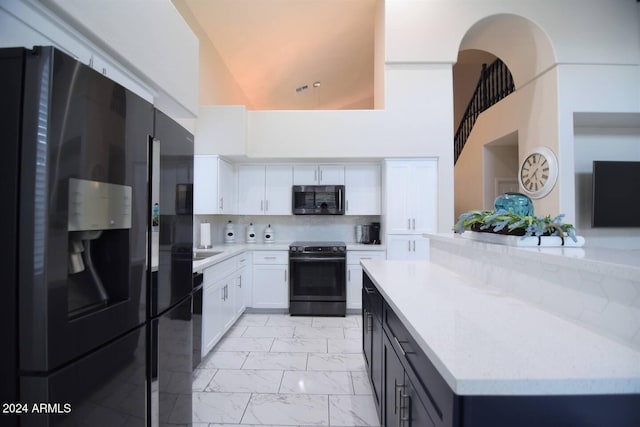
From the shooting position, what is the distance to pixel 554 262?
1145 millimetres

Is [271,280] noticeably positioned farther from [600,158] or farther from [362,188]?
[600,158]

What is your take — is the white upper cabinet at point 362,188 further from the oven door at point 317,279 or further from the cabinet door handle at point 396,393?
the cabinet door handle at point 396,393

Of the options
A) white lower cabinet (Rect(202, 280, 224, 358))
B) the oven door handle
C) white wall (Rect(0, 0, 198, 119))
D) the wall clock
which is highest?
white wall (Rect(0, 0, 198, 119))

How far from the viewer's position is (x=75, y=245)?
829 mm

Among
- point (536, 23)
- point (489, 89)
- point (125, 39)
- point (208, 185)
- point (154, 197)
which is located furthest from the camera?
point (489, 89)

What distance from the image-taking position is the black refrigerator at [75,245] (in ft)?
2.47

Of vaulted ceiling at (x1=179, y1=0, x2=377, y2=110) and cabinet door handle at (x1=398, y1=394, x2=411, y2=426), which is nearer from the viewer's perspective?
cabinet door handle at (x1=398, y1=394, x2=411, y2=426)

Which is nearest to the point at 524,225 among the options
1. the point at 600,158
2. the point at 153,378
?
the point at 153,378

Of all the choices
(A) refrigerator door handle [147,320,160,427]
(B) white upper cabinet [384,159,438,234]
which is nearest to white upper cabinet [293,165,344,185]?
(B) white upper cabinet [384,159,438,234]

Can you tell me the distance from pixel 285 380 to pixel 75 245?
1.97m

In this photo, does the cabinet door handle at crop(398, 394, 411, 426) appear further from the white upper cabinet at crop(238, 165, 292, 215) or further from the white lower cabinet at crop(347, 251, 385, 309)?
the white upper cabinet at crop(238, 165, 292, 215)

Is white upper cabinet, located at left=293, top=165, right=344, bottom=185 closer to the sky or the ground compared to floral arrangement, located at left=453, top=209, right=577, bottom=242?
closer to the sky

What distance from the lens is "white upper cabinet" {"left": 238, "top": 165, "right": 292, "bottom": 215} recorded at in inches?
157

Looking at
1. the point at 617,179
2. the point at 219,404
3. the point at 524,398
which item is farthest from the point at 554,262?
the point at 617,179
